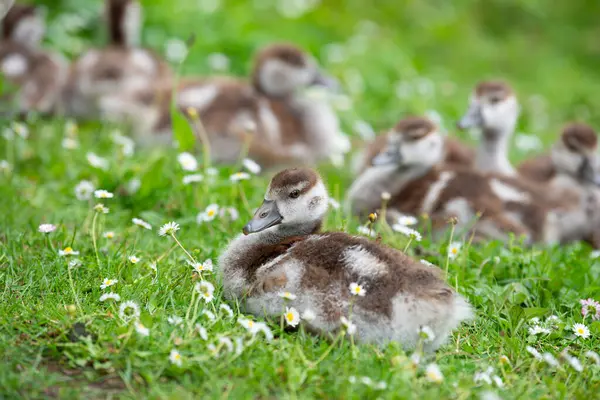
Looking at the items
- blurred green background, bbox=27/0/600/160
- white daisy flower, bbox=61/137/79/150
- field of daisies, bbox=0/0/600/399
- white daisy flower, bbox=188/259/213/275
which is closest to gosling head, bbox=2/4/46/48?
field of daisies, bbox=0/0/600/399

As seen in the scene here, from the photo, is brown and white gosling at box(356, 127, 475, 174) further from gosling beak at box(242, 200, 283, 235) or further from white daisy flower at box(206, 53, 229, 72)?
white daisy flower at box(206, 53, 229, 72)

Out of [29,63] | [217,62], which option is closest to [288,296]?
[29,63]

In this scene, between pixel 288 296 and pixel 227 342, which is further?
pixel 288 296

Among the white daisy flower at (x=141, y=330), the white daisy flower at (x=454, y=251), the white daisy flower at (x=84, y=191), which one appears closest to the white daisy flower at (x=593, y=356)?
the white daisy flower at (x=454, y=251)

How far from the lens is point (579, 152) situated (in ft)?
19.8

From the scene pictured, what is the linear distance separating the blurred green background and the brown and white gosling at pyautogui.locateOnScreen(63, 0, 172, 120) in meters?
0.72

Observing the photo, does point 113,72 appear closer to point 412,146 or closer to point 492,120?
point 412,146

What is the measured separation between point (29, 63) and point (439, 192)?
11.8 ft

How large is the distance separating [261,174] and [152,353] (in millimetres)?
3247

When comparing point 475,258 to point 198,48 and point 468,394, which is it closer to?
point 468,394

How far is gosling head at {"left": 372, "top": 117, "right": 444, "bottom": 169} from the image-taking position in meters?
5.41

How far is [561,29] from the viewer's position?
12.3 meters

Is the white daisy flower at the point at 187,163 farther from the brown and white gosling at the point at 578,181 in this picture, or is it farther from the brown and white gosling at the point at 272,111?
the brown and white gosling at the point at 578,181

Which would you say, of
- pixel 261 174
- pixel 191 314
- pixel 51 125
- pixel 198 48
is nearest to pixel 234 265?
pixel 191 314
